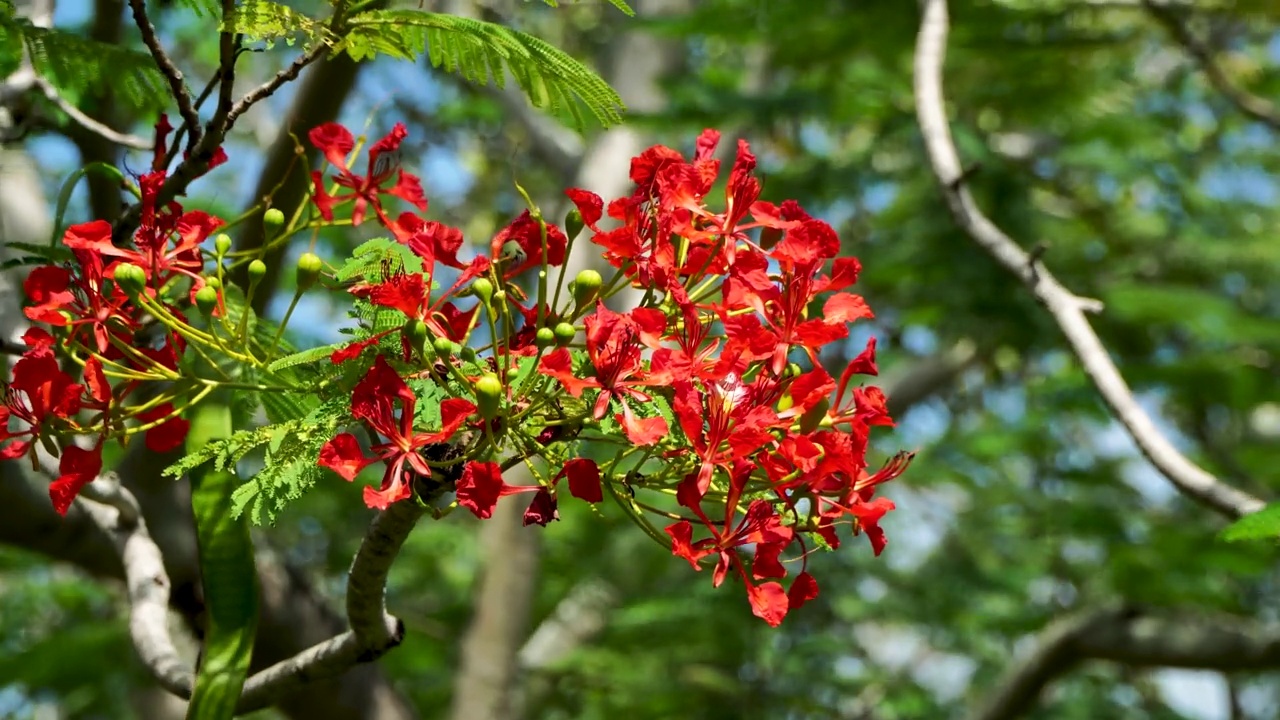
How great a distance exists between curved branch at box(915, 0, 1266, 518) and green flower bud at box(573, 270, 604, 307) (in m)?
1.32

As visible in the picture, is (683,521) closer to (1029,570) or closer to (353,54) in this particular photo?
(353,54)

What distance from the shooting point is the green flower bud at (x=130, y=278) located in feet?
4.35

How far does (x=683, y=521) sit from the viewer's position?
140cm

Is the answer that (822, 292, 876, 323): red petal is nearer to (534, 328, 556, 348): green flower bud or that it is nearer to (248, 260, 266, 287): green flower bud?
(534, 328, 556, 348): green flower bud

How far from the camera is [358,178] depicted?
1.82m

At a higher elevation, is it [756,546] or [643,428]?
[643,428]

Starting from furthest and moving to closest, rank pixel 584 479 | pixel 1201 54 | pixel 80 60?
1. pixel 1201 54
2. pixel 80 60
3. pixel 584 479

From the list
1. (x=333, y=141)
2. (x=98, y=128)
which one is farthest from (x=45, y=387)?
(x=98, y=128)

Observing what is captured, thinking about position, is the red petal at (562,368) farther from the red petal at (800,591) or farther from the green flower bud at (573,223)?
the red petal at (800,591)

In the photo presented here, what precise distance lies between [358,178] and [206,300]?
507 mm

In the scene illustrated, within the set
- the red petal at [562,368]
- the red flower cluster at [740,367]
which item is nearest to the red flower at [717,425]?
the red flower cluster at [740,367]

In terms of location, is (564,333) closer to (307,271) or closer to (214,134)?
(307,271)

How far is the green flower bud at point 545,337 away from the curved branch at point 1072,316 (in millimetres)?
1372

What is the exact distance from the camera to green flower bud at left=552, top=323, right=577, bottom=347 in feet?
4.18
